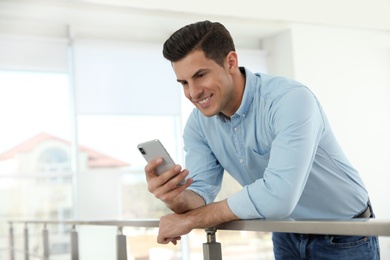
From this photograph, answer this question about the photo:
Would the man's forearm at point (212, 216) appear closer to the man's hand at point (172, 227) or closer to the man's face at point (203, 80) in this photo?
the man's hand at point (172, 227)

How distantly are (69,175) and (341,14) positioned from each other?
3.98 m

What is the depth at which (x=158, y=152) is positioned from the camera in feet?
5.45

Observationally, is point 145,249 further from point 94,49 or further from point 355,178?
point 355,178

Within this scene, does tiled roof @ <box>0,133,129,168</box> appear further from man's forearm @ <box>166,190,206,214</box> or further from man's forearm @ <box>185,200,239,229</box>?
man's forearm @ <box>185,200,239,229</box>

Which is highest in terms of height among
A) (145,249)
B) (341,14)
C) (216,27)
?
(341,14)

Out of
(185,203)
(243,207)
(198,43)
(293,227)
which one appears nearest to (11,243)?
(185,203)

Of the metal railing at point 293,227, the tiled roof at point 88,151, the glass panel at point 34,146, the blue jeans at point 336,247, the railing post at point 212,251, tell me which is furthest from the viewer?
the tiled roof at point 88,151

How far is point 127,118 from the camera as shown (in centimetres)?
661

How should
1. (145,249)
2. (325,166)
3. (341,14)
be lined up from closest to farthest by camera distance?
(325,166) → (145,249) → (341,14)

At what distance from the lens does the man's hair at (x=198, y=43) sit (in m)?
1.79

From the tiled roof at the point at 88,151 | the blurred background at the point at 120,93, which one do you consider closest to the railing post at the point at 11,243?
the blurred background at the point at 120,93

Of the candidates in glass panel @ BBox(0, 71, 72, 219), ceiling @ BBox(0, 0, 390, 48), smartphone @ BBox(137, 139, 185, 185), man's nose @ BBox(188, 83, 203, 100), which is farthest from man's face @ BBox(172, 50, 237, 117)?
glass panel @ BBox(0, 71, 72, 219)

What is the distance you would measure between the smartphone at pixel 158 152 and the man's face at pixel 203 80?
0.24 metres

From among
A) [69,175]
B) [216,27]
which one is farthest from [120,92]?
[216,27]
